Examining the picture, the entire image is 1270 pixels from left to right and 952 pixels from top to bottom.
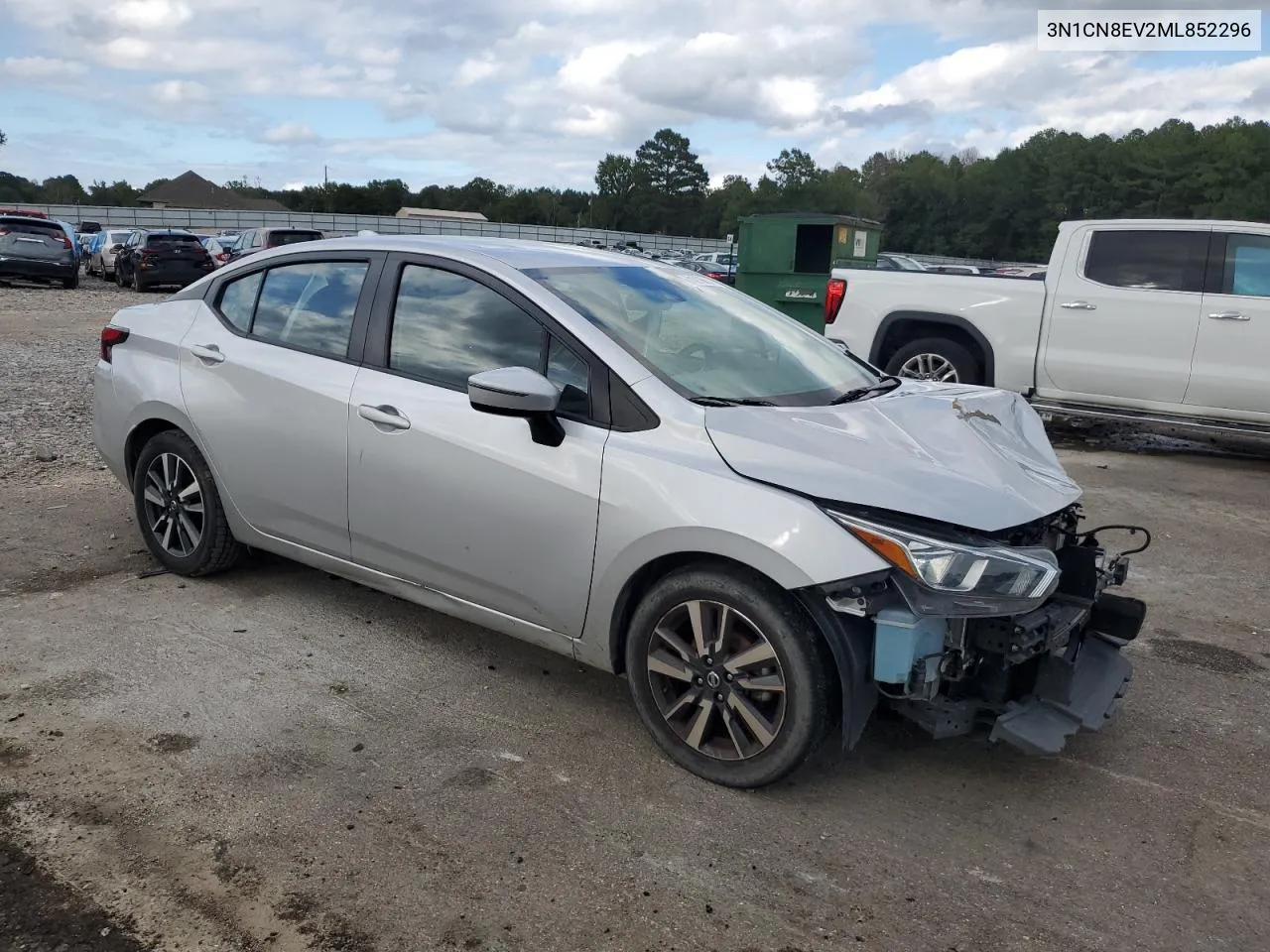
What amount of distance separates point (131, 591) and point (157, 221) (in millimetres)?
56288

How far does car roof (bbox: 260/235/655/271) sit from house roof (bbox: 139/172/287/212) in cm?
10754

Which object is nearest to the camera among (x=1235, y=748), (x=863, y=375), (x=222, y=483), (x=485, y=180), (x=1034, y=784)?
(x=1034, y=784)

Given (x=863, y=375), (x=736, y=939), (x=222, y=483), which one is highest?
(x=863, y=375)

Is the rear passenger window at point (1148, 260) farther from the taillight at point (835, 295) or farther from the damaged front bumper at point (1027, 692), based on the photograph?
the damaged front bumper at point (1027, 692)

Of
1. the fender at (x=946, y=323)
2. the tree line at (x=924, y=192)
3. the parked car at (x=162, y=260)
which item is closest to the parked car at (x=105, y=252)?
the parked car at (x=162, y=260)

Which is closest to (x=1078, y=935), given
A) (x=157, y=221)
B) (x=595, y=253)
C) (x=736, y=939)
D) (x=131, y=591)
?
(x=736, y=939)

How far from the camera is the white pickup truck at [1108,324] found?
26.1 feet

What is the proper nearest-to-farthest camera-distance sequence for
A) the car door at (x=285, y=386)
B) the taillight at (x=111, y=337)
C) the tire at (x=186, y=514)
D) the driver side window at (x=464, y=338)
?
the driver side window at (x=464, y=338), the car door at (x=285, y=386), the tire at (x=186, y=514), the taillight at (x=111, y=337)

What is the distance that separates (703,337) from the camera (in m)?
3.90

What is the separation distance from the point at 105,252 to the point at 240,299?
27.7 m

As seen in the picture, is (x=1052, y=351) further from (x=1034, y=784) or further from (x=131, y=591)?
(x=131, y=591)

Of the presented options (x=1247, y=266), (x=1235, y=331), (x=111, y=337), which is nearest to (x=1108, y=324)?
(x=1235, y=331)

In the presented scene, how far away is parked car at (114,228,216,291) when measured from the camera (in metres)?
24.0

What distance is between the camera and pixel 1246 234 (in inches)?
315
